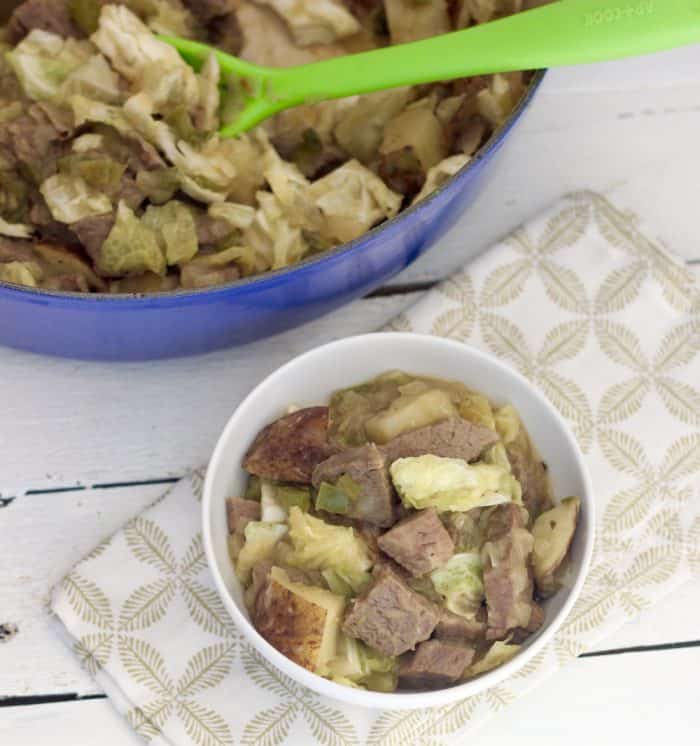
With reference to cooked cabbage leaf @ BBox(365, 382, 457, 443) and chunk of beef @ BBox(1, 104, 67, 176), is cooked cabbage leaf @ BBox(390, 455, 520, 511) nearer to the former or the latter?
cooked cabbage leaf @ BBox(365, 382, 457, 443)

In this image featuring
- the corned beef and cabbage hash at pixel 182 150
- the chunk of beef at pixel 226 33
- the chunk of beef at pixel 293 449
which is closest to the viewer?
the chunk of beef at pixel 293 449

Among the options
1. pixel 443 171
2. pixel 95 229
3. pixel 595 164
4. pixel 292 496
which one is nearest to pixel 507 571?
pixel 292 496

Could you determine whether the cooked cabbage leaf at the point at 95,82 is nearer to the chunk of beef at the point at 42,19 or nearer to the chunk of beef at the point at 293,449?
the chunk of beef at the point at 42,19

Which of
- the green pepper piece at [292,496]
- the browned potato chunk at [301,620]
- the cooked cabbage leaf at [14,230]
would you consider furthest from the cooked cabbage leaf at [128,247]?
the browned potato chunk at [301,620]

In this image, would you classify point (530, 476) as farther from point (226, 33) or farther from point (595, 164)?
point (226, 33)

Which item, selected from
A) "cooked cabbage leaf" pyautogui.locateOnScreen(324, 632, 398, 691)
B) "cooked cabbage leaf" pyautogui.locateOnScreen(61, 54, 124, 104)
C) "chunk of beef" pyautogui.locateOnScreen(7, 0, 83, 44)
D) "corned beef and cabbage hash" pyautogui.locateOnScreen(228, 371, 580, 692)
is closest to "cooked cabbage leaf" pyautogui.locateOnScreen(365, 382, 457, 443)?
"corned beef and cabbage hash" pyautogui.locateOnScreen(228, 371, 580, 692)

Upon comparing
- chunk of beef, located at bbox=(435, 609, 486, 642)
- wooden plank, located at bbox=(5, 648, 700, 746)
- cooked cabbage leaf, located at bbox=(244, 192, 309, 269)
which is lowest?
wooden plank, located at bbox=(5, 648, 700, 746)
